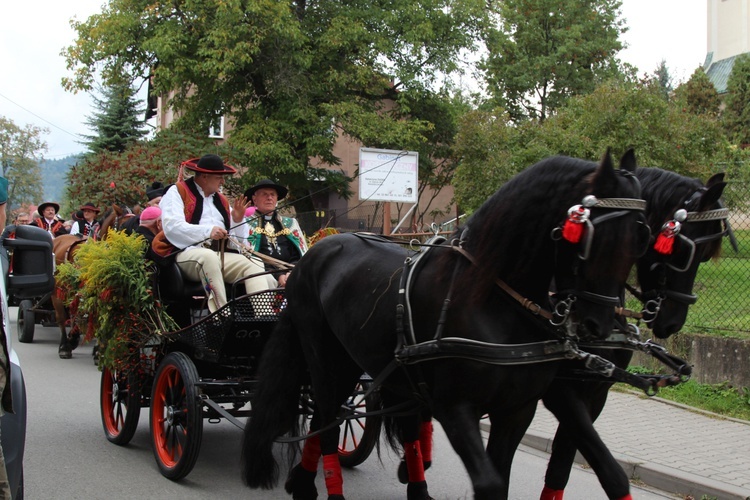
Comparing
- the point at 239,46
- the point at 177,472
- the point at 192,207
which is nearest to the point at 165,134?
the point at 239,46

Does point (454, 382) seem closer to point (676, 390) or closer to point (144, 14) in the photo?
point (676, 390)

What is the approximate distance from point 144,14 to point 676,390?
60.3ft

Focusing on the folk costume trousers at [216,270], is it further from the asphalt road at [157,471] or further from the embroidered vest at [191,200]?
the asphalt road at [157,471]

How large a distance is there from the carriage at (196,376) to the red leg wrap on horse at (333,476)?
29cm

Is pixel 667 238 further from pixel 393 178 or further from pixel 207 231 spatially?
pixel 393 178

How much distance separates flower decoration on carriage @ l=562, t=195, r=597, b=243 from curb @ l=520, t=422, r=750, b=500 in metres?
2.91

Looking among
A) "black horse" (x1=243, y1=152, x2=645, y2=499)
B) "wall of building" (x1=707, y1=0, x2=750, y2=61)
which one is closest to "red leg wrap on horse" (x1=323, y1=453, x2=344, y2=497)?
"black horse" (x1=243, y1=152, x2=645, y2=499)

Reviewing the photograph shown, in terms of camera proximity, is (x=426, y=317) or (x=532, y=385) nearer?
(x=532, y=385)

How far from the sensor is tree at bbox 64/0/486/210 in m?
19.9

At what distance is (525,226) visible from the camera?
3.55 metres

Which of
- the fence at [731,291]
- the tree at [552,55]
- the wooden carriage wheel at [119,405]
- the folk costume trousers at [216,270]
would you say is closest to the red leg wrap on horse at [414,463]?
the folk costume trousers at [216,270]

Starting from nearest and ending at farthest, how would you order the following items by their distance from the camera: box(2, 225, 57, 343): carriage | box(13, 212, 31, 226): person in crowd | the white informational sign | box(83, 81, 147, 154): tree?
box(2, 225, 57, 343): carriage, the white informational sign, box(13, 212, 31, 226): person in crowd, box(83, 81, 147, 154): tree

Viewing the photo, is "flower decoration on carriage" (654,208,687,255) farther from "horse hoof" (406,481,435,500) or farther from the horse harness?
"horse hoof" (406,481,435,500)

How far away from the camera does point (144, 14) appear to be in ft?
69.8
